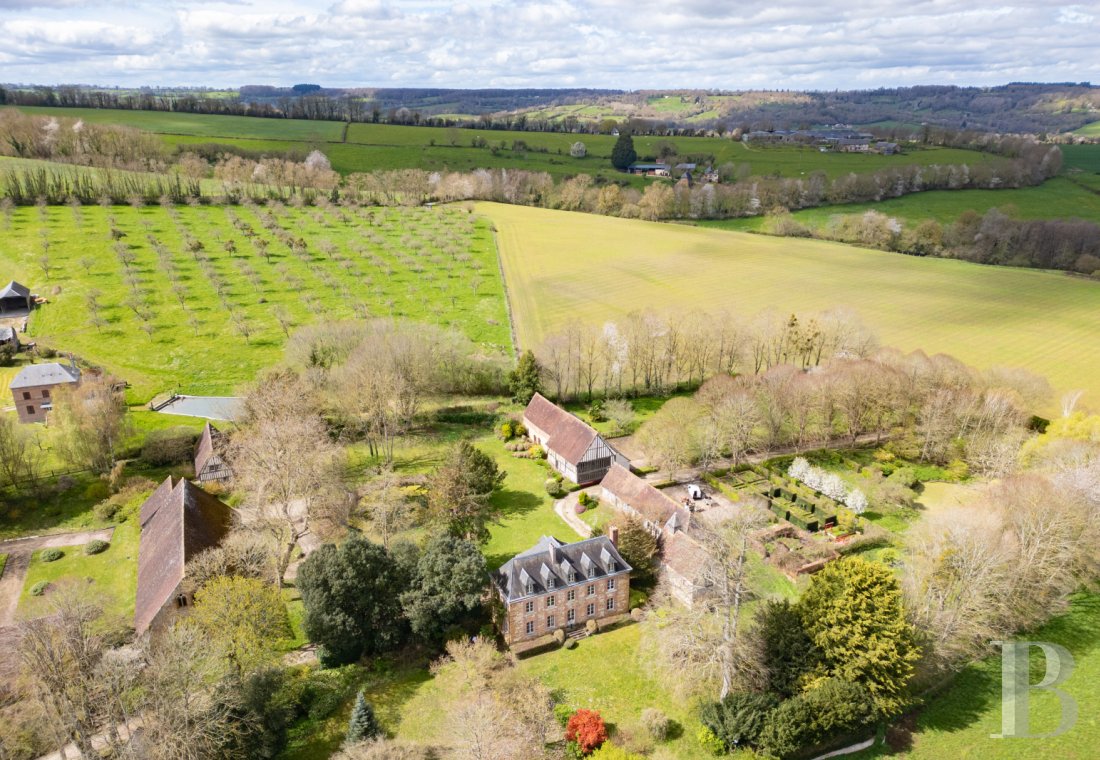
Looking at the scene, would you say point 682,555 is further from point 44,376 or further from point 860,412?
point 44,376

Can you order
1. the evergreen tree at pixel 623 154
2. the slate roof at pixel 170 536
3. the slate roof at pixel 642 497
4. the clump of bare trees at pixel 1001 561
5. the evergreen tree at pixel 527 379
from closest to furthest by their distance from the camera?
the clump of bare trees at pixel 1001 561 → the slate roof at pixel 170 536 → the slate roof at pixel 642 497 → the evergreen tree at pixel 527 379 → the evergreen tree at pixel 623 154

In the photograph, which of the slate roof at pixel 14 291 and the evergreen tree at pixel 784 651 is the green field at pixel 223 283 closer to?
the slate roof at pixel 14 291

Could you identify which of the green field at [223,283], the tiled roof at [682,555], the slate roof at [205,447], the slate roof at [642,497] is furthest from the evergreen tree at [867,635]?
the green field at [223,283]

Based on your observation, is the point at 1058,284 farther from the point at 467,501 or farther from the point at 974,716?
the point at 467,501

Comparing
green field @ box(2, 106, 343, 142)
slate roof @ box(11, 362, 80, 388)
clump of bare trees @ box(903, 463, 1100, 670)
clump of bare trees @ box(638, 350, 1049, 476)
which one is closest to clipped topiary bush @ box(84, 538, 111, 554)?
slate roof @ box(11, 362, 80, 388)

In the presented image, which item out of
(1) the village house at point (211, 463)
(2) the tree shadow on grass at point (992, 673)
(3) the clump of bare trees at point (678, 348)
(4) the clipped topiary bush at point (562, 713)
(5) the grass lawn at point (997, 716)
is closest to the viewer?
(5) the grass lawn at point (997, 716)

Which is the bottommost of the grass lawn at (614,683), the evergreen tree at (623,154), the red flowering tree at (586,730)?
the grass lawn at (614,683)

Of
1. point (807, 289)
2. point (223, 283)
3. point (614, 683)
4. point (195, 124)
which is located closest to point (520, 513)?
point (614, 683)

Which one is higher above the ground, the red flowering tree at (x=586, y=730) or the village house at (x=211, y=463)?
the village house at (x=211, y=463)
